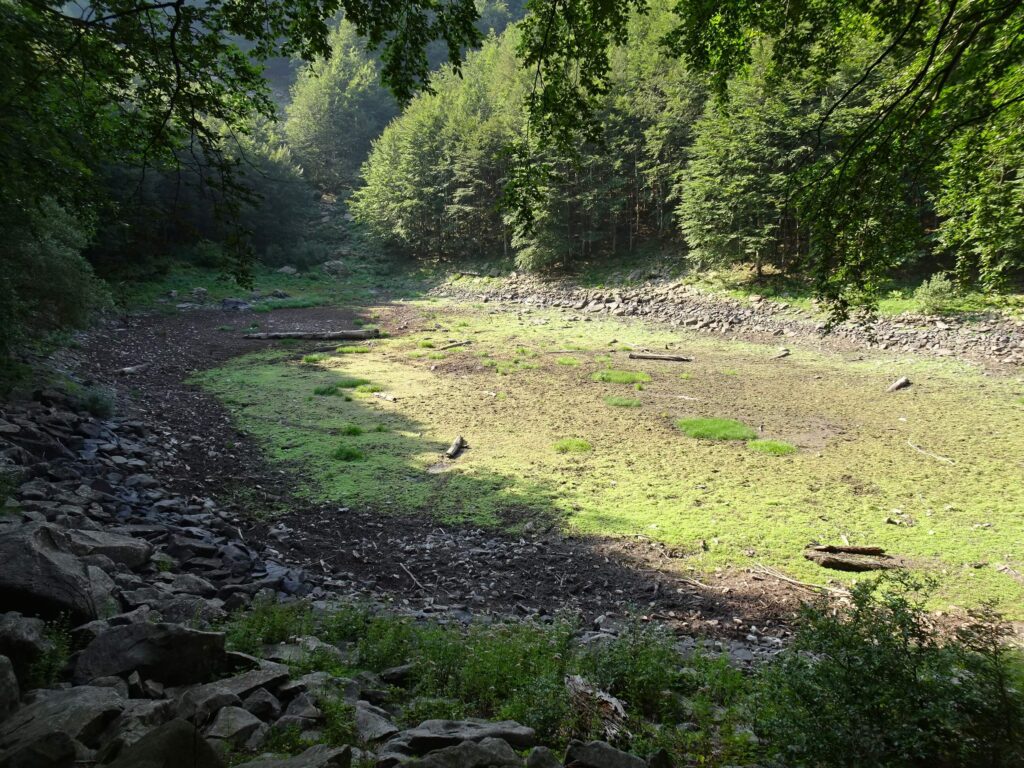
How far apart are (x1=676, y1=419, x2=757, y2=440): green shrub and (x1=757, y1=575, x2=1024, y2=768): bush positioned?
30.3 feet

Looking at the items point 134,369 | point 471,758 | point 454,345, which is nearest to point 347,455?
point 471,758

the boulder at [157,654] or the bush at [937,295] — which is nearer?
the boulder at [157,654]

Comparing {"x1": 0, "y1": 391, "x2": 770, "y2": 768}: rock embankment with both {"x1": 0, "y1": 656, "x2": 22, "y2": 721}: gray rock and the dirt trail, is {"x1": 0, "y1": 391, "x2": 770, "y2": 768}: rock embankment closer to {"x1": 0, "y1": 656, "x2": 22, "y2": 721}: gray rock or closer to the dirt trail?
{"x1": 0, "y1": 656, "x2": 22, "y2": 721}: gray rock

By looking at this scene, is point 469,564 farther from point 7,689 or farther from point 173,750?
point 173,750

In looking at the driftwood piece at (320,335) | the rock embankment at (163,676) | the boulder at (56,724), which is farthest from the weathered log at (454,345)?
the boulder at (56,724)

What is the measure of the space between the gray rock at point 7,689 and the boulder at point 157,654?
1.93 ft

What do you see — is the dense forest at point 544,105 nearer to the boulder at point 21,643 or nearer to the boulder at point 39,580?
the boulder at point 39,580

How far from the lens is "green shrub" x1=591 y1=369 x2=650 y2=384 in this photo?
1809cm

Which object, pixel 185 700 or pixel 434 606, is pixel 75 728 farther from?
pixel 434 606

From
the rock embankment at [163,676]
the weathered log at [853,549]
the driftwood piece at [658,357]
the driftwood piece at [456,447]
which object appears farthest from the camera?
the driftwood piece at [658,357]

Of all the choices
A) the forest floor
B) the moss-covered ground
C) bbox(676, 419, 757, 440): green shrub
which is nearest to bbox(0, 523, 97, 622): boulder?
the forest floor

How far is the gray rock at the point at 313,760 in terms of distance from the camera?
2.88m

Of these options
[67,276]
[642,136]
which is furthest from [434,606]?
[642,136]

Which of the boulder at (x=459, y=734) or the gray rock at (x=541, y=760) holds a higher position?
the gray rock at (x=541, y=760)
